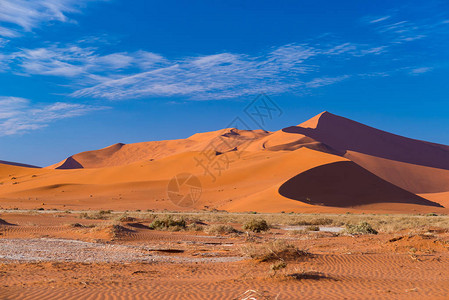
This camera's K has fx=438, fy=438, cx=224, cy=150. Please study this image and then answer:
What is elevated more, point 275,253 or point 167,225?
point 275,253

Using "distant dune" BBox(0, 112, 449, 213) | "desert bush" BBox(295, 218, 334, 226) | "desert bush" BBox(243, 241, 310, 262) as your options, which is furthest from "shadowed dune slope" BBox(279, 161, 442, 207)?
"desert bush" BBox(243, 241, 310, 262)

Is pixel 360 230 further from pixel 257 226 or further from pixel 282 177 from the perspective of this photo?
pixel 282 177

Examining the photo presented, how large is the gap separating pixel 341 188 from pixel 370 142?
171 feet

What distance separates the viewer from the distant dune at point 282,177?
1885 inches

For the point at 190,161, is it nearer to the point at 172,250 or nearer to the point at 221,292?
the point at 172,250

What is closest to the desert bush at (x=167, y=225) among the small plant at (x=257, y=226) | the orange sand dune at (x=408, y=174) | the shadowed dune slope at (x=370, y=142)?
the small plant at (x=257, y=226)

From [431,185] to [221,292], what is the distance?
77906mm

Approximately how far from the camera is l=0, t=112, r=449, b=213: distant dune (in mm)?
47875

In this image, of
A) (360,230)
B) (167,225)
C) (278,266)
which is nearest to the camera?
(278,266)

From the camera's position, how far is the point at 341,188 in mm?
50000

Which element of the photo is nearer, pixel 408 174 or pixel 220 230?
pixel 220 230

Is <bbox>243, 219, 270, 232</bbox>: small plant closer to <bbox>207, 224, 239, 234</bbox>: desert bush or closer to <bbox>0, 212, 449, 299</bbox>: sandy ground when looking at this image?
<bbox>207, 224, 239, 234</bbox>: desert bush

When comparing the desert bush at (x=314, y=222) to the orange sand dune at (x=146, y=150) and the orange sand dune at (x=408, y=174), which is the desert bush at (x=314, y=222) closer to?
the orange sand dune at (x=408, y=174)

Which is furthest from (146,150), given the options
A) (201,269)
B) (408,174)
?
(201,269)
